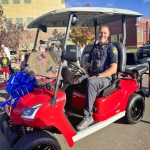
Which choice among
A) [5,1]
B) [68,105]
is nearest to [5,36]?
[68,105]

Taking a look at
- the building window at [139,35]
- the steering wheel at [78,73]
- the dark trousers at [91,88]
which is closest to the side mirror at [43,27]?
the steering wheel at [78,73]

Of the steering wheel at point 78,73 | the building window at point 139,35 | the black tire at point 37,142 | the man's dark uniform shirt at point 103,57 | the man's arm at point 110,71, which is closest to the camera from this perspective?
the black tire at point 37,142

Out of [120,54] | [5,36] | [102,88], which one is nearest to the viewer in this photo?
[102,88]

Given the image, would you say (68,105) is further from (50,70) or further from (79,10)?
(79,10)

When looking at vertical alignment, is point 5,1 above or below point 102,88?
above

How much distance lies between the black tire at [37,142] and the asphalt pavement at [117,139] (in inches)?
26.5

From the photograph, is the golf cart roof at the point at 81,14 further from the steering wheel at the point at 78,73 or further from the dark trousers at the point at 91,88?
the dark trousers at the point at 91,88

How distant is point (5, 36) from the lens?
16.9 meters

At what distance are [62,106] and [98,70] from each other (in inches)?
41.5

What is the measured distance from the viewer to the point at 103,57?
3857 mm

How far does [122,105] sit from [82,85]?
29.0 inches

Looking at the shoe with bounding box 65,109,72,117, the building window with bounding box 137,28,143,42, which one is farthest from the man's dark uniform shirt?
the building window with bounding box 137,28,143,42

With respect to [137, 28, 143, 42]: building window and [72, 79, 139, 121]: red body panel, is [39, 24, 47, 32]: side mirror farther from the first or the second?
[137, 28, 143, 42]: building window

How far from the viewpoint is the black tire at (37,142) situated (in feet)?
9.01
